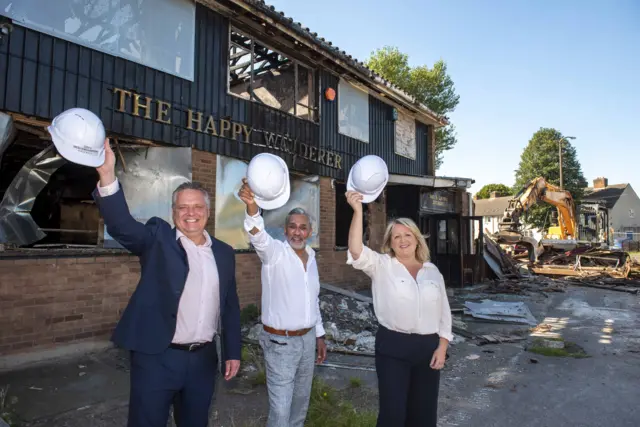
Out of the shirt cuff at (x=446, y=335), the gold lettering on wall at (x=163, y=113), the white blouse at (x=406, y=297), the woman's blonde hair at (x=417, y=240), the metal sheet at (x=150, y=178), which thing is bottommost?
the shirt cuff at (x=446, y=335)

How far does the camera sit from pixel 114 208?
201cm

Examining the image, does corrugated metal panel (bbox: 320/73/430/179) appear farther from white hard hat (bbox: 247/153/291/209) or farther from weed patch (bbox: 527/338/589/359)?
white hard hat (bbox: 247/153/291/209)

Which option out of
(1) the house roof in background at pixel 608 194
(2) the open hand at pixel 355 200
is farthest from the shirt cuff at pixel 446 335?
(1) the house roof in background at pixel 608 194

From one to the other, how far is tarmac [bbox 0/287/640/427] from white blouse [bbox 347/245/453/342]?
1.38m

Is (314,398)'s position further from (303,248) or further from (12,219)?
(12,219)

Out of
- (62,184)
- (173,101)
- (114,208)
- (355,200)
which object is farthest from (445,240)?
(114,208)

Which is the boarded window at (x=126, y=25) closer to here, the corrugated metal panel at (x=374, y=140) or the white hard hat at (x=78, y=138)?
the corrugated metal panel at (x=374, y=140)

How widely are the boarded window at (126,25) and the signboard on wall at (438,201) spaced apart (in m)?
8.20

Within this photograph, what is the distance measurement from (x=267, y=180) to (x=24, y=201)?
4336mm

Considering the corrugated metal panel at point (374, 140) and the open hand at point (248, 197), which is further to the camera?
the corrugated metal panel at point (374, 140)

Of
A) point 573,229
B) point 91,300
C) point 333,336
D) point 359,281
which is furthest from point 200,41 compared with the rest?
point 573,229

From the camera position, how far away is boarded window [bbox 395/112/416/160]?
12.3 m

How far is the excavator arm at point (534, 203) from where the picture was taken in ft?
59.5

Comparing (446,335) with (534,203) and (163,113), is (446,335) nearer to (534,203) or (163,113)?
(163,113)
